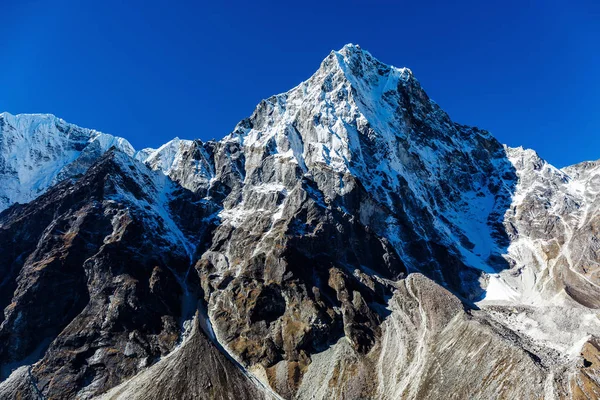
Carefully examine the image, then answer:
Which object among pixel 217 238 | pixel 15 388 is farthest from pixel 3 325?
pixel 217 238

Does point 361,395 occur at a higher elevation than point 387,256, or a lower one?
lower

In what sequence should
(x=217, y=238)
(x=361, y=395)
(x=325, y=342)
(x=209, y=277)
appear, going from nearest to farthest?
(x=361, y=395), (x=325, y=342), (x=209, y=277), (x=217, y=238)

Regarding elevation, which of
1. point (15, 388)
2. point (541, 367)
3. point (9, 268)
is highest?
point (9, 268)

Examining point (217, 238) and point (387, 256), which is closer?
point (387, 256)

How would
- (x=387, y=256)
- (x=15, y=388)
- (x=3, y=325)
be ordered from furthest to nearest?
(x=387, y=256)
(x=3, y=325)
(x=15, y=388)

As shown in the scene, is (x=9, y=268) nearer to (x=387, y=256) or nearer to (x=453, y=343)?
(x=387, y=256)

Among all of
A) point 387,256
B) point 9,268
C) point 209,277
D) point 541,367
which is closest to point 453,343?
point 541,367

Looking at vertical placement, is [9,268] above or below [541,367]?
above

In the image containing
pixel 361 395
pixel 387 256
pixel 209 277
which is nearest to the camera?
pixel 361 395

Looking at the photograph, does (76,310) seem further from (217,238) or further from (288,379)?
(288,379)
